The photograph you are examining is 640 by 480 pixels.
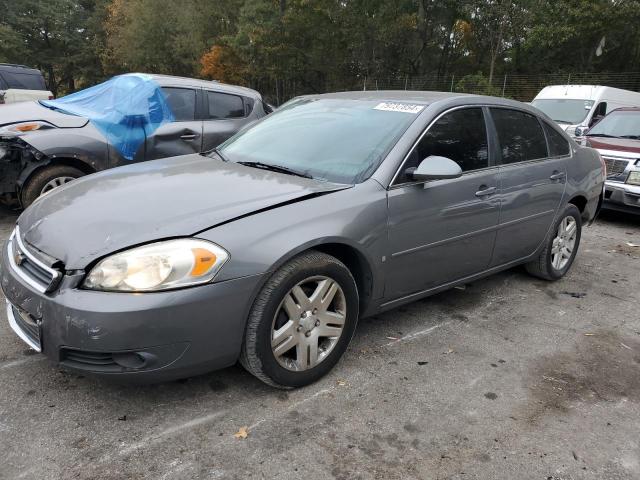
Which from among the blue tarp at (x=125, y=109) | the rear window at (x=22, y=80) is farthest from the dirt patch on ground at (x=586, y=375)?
the rear window at (x=22, y=80)

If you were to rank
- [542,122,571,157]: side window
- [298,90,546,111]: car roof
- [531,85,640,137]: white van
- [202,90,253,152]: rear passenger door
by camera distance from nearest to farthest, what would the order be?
1. [298,90,546,111]: car roof
2. [542,122,571,157]: side window
3. [202,90,253,152]: rear passenger door
4. [531,85,640,137]: white van

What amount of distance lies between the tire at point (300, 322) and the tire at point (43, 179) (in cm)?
389

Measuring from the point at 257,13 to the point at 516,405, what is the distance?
2583 centimetres

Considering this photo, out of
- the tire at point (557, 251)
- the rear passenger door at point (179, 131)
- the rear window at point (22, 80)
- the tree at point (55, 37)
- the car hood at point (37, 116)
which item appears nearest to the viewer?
the tire at point (557, 251)

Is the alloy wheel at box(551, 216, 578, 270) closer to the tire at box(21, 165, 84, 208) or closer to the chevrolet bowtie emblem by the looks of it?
the chevrolet bowtie emblem

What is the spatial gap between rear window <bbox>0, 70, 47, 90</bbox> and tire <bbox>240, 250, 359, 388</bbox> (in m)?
13.2

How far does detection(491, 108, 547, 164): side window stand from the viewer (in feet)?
12.7

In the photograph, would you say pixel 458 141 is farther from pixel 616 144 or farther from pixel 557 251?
pixel 616 144

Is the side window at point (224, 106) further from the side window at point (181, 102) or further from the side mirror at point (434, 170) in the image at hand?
the side mirror at point (434, 170)

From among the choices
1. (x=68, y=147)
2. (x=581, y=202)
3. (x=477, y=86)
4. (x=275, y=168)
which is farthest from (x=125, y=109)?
(x=477, y=86)

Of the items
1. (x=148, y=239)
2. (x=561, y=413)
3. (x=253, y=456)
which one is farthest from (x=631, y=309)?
(x=148, y=239)

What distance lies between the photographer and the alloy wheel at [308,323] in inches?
103

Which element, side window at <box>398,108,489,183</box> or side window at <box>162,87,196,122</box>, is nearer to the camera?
side window at <box>398,108,489,183</box>

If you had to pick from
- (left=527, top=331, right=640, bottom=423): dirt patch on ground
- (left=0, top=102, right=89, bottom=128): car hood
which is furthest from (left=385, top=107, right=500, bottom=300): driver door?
(left=0, top=102, right=89, bottom=128): car hood
